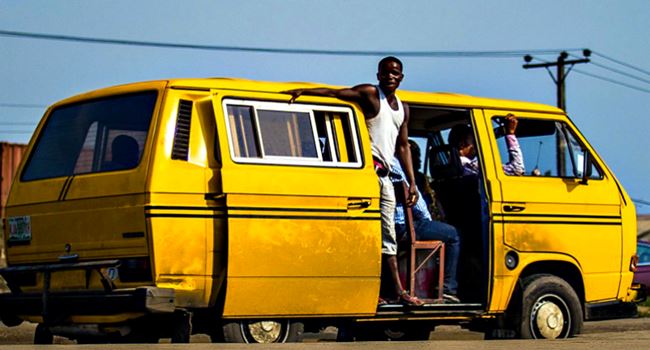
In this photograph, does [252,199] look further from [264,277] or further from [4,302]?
Answer: [4,302]

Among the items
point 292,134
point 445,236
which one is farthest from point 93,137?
point 445,236

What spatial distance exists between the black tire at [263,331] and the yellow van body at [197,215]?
13mm

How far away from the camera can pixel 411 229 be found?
1052 cm

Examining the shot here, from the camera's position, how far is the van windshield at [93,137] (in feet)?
30.4

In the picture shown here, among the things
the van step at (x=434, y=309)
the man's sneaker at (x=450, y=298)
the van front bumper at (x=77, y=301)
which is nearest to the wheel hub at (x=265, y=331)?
the van step at (x=434, y=309)

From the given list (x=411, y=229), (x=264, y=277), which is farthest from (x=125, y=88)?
(x=411, y=229)

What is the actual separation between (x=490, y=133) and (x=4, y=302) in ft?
14.2

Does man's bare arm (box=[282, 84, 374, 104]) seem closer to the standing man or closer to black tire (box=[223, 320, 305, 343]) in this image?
the standing man

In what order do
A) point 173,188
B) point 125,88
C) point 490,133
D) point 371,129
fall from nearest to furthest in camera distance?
point 173,188, point 125,88, point 371,129, point 490,133

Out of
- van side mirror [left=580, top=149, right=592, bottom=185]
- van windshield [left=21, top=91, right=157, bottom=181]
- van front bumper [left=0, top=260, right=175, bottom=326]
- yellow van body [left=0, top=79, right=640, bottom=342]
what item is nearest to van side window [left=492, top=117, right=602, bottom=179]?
van side mirror [left=580, top=149, right=592, bottom=185]

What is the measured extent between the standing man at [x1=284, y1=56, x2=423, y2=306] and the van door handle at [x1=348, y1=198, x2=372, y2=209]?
25cm

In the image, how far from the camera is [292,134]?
9680mm

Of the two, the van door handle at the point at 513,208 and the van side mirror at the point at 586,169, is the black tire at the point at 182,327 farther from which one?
the van side mirror at the point at 586,169

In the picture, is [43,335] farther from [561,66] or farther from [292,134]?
[561,66]
